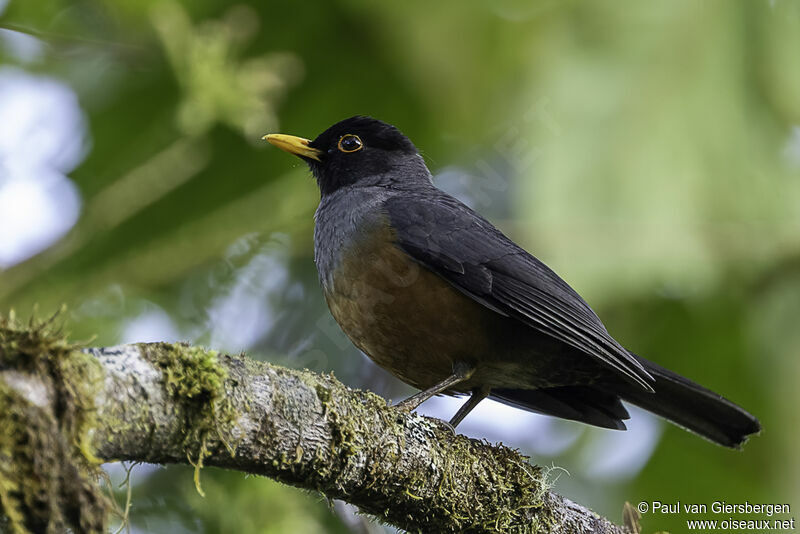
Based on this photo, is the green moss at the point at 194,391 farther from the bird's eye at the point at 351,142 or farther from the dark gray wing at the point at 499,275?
the bird's eye at the point at 351,142

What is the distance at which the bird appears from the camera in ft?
14.7

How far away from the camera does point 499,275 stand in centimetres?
468

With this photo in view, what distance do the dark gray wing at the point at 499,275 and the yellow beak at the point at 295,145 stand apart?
100cm

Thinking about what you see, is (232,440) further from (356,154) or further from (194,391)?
(356,154)

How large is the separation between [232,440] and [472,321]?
213 centimetres

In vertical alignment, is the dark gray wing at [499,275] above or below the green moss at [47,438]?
above

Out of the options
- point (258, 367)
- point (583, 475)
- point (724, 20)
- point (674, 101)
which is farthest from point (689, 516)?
point (258, 367)

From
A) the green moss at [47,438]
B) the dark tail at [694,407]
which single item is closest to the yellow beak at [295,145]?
the dark tail at [694,407]

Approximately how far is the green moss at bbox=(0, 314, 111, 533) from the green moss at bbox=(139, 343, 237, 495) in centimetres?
29

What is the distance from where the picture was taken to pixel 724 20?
5.16m

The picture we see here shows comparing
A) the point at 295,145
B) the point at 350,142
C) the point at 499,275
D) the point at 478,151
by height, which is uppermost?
the point at 478,151

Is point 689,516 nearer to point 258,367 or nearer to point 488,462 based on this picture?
point 488,462

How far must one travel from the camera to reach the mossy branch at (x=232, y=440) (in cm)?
214

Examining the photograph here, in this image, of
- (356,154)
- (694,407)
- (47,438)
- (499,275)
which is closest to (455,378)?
(499,275)
